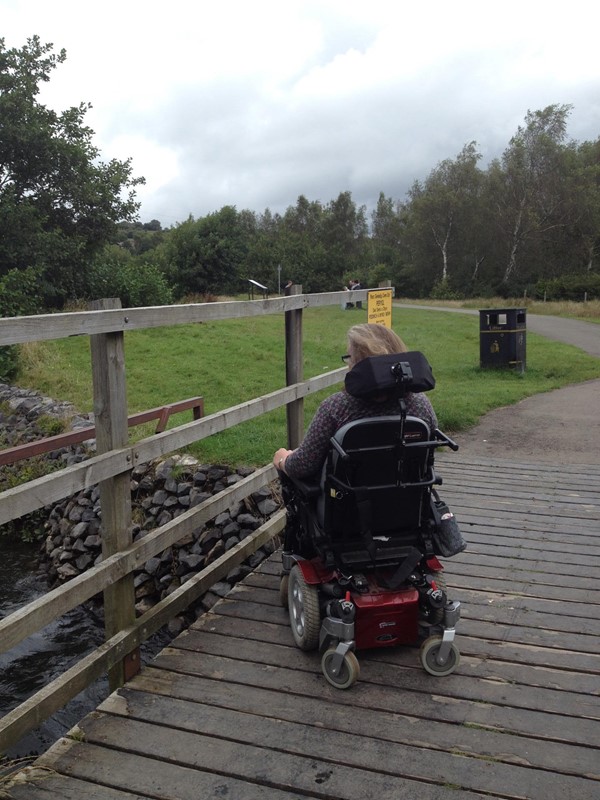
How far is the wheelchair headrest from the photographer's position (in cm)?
296

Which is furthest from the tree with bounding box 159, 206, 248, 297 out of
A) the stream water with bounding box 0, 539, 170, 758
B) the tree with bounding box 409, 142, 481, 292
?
the stream water with bounding box 0, 539, 170, 758

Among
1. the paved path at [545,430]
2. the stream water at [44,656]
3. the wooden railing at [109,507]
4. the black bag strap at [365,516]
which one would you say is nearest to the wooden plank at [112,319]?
the wooden railing at [109,507]

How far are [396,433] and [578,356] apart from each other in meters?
14.9

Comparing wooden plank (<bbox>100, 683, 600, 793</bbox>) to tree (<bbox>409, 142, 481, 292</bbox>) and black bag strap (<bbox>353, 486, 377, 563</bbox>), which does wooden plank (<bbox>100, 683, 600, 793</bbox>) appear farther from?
tree (<bbox>409, 142, 481, 292</bbox>)

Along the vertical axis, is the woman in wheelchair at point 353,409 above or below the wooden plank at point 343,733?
above

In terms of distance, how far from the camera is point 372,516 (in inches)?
123

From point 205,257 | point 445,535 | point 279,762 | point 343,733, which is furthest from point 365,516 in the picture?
point 205,257

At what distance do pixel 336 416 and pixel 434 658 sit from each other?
116cm

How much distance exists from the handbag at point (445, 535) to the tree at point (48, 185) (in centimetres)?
2110

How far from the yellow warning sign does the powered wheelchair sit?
10.5 ft

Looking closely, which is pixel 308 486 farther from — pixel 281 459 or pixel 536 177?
pixel 536 177

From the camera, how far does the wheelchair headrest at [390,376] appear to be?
2.96 meters

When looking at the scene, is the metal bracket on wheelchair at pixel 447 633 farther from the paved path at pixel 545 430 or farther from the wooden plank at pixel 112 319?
the paved path at pixel 545 430

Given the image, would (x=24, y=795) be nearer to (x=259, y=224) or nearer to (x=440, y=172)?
(x=440, y=172)
